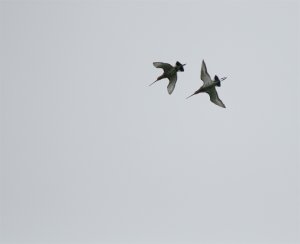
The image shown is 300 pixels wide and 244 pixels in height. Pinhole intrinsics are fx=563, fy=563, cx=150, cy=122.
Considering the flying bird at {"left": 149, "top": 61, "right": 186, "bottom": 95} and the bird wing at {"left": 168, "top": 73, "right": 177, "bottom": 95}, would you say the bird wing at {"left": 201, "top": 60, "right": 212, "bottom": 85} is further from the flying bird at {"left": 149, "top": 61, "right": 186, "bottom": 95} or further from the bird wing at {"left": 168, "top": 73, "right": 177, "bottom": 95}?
the bird wing at {"left": 168, "top": 73, "right": 177, "bottom": 95}

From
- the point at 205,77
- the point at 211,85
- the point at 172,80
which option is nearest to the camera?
the point at 205,77

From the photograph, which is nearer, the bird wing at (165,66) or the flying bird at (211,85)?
the flying bird at (211,85)

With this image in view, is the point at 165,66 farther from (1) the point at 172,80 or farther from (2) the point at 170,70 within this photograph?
(1) the point at 172,80

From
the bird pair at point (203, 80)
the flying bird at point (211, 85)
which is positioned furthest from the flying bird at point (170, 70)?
the flying bird at point (211, 85)

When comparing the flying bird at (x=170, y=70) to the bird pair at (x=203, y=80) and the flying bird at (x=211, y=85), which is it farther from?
the flying bird at (x=211, y=85)

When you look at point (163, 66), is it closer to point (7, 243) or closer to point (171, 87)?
point (171, 87)

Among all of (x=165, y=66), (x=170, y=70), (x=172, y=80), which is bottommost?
(x=172, y=80)

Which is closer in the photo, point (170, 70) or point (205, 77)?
point (205, 77)

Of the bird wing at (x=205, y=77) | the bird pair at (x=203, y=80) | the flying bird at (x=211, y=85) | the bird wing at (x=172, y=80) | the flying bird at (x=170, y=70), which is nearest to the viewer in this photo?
the bird wing at (x=205, y=77)

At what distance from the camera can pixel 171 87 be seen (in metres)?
32.0

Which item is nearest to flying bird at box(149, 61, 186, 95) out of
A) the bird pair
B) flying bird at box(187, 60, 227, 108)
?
the bird pair

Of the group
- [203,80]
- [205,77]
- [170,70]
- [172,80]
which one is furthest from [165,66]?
[205,77]

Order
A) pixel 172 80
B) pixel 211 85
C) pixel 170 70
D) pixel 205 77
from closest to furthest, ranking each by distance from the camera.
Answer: pixel 205 77 → pixel 211 85 → pixel 170 70 → pixel 172 80

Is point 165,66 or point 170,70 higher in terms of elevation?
point 165,66
